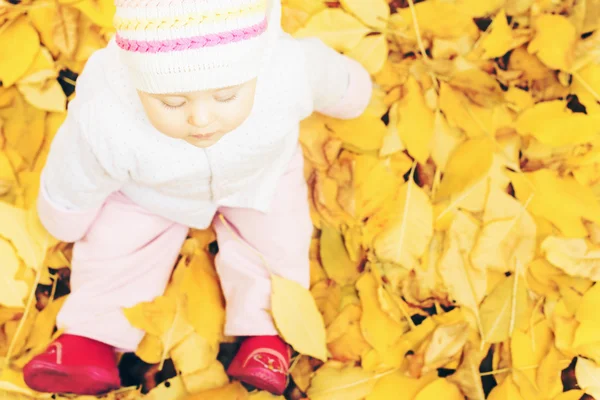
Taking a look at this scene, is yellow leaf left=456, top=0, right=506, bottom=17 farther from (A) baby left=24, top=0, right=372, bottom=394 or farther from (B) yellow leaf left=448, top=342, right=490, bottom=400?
(B) yellow leaf left=448, top=342, right=490, bottom=400

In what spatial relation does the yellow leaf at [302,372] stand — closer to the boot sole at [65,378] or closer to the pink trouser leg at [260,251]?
the pink trouser leg at [260,251]

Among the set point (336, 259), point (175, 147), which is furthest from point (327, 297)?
point (175, 147)

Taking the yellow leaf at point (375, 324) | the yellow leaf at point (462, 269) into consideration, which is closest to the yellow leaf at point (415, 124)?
the yellow leaf at point (462, 269)

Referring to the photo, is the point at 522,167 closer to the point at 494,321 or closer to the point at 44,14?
the point at 494,321

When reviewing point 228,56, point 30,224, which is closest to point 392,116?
point 228,56

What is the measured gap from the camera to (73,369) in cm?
74

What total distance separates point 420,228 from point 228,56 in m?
0.48

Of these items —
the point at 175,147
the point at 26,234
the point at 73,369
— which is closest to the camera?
the point at 175,147

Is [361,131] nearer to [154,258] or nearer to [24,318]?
[154,258]

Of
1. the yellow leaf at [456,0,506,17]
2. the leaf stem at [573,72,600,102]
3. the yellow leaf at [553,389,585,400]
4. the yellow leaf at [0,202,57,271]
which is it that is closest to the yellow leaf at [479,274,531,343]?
the yellow leaf at [553,389,585,400]

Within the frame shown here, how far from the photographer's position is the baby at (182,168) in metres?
0.49

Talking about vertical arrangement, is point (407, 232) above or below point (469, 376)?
above

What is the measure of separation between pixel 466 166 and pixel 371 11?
0.96 feet

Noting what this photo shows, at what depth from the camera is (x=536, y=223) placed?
884 mm
